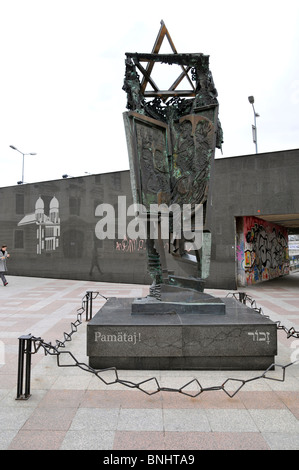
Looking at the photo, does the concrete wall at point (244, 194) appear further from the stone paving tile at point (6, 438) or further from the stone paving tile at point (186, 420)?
the stone paving tile at point (6, 438)

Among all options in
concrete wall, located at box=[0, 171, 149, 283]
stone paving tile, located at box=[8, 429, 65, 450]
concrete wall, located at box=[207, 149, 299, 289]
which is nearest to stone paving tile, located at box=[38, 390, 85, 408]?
stone paving tile, located at box=[8, 429, 65, 450]

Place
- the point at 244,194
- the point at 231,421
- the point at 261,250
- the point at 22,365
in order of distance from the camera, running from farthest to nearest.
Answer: the point at 261,250, the point at 244,194, the point at 22,365, the point at 231,421

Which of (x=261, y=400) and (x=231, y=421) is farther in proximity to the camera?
(x=261, y=400)

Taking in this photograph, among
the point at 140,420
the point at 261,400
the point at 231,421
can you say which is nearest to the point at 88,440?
the point at 140,420

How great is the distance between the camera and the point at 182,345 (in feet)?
13.2

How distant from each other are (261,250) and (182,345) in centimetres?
1232

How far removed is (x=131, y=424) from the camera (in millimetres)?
2824

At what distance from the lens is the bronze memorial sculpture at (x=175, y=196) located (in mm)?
4213

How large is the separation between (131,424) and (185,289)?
2628 mm

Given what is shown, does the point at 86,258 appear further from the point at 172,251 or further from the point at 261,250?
the point at 172,251

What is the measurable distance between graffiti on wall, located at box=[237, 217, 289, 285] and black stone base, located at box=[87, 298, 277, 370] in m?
9.63

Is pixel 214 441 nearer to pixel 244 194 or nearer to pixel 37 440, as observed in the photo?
pixel 37 440

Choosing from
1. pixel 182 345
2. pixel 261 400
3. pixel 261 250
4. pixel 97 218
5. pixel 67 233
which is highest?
pixel 97 218
